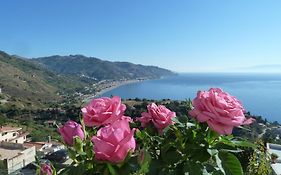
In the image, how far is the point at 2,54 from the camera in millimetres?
88562

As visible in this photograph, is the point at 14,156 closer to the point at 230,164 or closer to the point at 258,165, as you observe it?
A: the point at 258,165

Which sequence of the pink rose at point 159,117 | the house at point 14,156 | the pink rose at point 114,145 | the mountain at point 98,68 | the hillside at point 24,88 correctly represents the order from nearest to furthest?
the pink rose at point 114,145 < the pink rose at point 159,117 < the house at point 14,156 < the hillside at point 24,88 < the mountain at point 98,68

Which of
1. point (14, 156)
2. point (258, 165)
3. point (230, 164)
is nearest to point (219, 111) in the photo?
Result: point (230, 164)

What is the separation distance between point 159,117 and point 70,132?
27 centimetres

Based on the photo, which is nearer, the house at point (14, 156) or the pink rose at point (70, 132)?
the pink rose at point (70, 132)

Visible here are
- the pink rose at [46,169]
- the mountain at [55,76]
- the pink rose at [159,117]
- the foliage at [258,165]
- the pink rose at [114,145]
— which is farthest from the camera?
the mountain at [55,76]

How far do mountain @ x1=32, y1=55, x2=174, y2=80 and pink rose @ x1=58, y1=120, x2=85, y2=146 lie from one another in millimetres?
Answer: 132205

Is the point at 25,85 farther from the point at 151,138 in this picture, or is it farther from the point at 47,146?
the point at 151,138

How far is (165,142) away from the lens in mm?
909

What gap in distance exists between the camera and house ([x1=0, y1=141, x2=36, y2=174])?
1426 cm

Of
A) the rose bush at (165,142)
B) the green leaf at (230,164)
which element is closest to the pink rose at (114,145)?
the rose bush at (165,142)

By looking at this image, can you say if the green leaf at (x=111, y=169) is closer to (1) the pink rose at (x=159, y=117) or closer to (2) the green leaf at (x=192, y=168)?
(2) the green leaf at (x=192, y=168)

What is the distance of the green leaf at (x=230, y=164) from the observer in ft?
2.66

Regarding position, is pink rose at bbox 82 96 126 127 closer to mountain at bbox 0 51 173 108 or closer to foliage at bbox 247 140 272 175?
foliage at bbox 247 140 272 175
